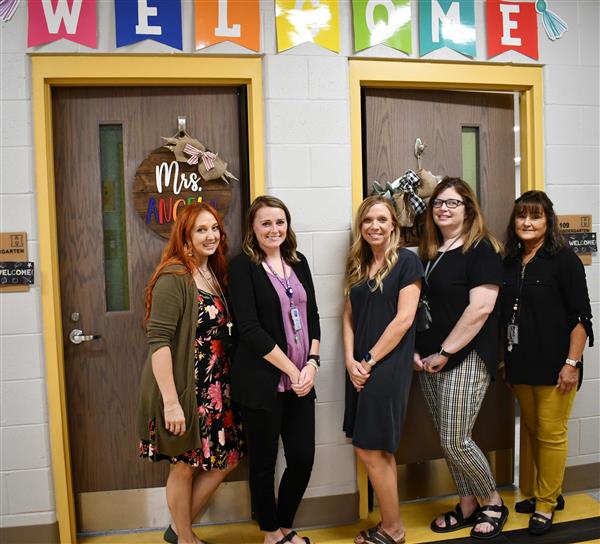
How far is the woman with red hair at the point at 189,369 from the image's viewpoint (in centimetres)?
203

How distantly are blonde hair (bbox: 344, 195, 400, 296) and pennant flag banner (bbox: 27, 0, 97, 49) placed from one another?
1375 millimetres

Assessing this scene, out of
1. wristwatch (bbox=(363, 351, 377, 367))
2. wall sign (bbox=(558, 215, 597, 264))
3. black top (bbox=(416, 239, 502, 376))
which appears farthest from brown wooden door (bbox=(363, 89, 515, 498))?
wristwatch (bbox=(363, 351, 377, 367))

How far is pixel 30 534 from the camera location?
2.33 m

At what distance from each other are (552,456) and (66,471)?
2202mm

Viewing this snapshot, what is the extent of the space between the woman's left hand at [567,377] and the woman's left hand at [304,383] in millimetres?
1137

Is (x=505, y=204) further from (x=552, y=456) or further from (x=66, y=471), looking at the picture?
(x=66, y=471)

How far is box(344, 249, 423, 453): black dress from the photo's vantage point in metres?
2.17

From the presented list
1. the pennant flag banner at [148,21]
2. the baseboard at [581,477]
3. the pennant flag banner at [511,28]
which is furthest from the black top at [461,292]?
the pennant flag banner at [148,21]

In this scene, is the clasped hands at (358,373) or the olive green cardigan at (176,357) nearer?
the olive green cardigan at (176,357)

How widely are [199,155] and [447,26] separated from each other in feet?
4.38

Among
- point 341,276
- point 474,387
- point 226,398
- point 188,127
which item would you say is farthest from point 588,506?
point 188,127

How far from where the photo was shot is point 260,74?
7.83 ft

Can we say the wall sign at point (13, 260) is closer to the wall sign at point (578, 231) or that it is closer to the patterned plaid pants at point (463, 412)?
the patterned plaid pants at point (463, 412)

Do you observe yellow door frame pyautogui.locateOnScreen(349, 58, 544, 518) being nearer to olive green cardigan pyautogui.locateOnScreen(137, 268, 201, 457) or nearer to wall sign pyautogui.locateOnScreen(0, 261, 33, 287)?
olive green cardigan pyautogui.locateOnScreen(137, 268, 201, 457)
